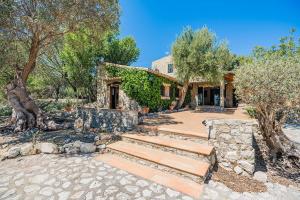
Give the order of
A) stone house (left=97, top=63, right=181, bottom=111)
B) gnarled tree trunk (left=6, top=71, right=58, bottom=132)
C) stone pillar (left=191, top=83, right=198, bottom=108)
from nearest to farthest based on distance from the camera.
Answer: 1. gnarled tree trunk (left=6, top=71, right=58, bottom=132)
2. stone house (left=97, top=63, right=181, bottom=111)
3. stone pillar (left=191, top=83, right=198, bottom=108)

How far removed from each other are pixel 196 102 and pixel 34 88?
745 inches

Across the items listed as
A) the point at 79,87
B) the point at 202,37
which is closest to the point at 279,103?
the point at 202,37

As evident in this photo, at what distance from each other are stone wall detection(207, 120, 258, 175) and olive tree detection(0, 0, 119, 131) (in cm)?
743

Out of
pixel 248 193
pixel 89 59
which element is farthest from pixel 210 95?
pixel 248 193

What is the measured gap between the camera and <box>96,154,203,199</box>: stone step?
3661mm

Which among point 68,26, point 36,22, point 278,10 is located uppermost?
Result: point 278,10

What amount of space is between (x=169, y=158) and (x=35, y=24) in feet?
23.6

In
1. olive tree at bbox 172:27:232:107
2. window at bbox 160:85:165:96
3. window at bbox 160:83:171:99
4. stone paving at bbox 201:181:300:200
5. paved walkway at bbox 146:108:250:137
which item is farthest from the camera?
window at bbox 160:83:171:99

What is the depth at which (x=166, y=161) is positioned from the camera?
455cm

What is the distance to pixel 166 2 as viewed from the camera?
44.6 feet

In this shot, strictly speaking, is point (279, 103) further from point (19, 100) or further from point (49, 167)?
point (19, 100)

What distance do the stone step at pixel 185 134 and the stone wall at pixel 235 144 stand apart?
11.7 inches

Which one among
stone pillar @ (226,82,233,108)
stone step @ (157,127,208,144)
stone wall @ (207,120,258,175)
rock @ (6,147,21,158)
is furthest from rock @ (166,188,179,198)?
stone pillar @ (226,82,233,108)

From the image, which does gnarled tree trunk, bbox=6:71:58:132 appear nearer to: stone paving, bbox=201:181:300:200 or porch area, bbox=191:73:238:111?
stone paving, bbox=201:181:300:200
